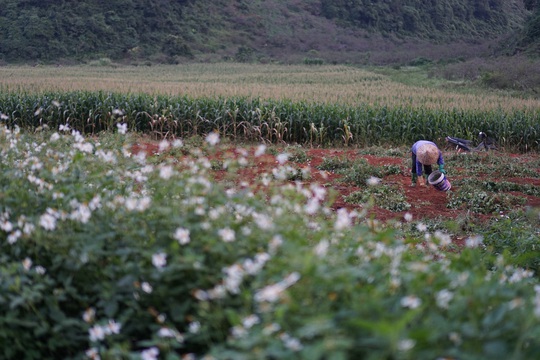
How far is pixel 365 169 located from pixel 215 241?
834 cm

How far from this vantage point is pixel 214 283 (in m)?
2.94

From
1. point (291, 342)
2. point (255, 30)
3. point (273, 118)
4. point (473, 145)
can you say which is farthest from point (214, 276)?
point (255, 30)

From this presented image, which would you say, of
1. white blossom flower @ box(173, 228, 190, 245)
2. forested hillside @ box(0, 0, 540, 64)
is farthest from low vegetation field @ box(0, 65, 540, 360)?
forested hillside @ box(0, 0, 540, 64)

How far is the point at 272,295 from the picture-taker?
7.06 feet

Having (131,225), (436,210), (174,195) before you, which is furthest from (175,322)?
(436,210)

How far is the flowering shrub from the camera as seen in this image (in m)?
2.32

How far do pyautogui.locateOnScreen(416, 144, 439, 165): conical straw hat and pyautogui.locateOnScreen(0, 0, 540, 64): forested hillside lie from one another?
33.7 metres

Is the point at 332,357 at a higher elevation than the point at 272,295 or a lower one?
lower

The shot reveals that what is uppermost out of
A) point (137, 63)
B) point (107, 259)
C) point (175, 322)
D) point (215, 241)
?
point (215, 241)

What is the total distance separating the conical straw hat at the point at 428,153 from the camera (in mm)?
9344

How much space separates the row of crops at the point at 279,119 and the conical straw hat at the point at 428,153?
5.20 meters

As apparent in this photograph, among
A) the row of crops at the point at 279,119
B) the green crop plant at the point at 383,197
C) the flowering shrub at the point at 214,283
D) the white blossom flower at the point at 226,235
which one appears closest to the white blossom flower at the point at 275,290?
the flowering shrub at the point at 214,283

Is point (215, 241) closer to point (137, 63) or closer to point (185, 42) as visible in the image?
point (137, 63)

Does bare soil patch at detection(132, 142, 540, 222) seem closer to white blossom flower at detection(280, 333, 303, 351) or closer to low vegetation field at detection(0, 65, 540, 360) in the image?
low vegetation field at detection(0, 65, 540, 360)
